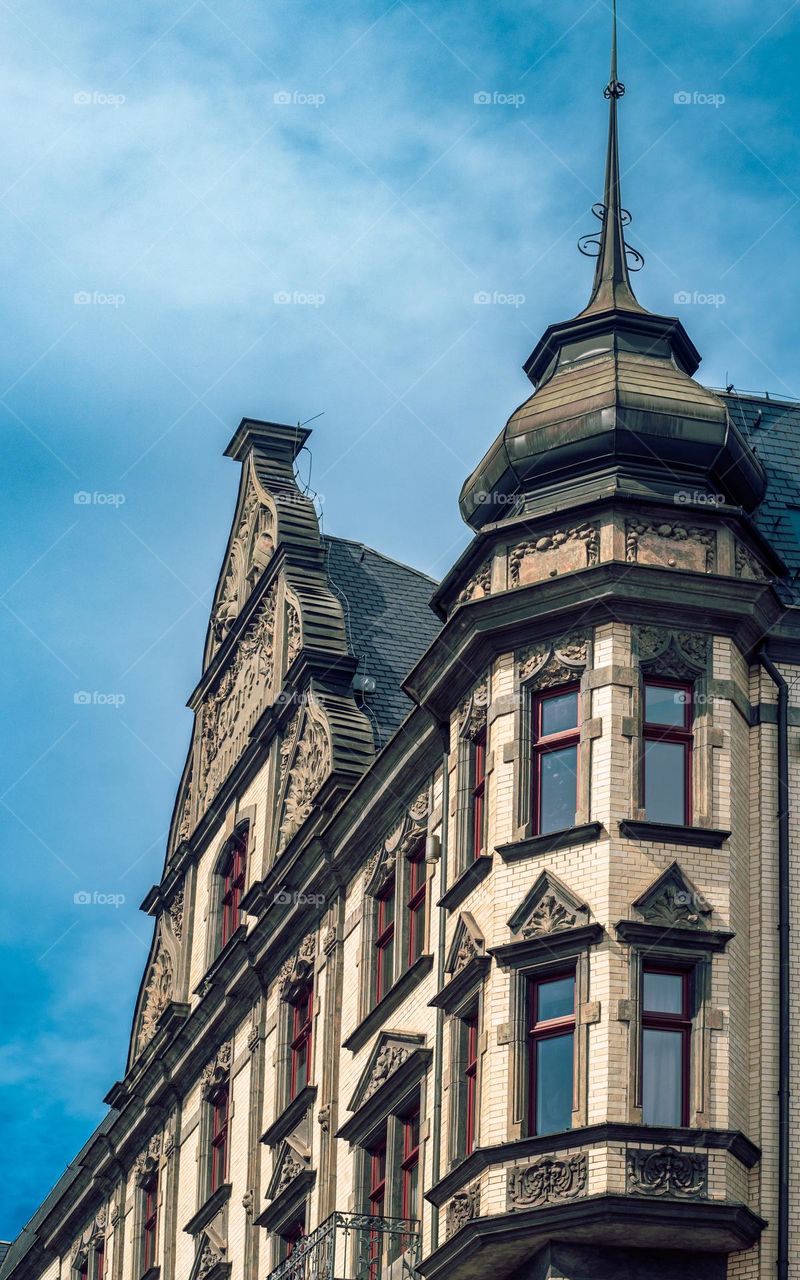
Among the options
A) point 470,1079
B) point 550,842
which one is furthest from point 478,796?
point 470,1079

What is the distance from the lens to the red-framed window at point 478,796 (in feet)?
118

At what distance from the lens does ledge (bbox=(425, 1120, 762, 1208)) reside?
31750mm

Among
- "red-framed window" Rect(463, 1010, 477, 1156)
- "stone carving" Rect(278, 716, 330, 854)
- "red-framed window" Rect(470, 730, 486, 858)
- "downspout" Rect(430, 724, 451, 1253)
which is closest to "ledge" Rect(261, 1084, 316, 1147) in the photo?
"stone carving" Rect(278, 716, 330, 854)

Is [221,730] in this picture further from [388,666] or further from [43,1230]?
[43,1230]

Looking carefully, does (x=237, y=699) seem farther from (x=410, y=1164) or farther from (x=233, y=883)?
(x=410, y=1164)

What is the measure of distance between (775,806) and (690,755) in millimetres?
1240

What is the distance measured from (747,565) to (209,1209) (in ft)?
54.1

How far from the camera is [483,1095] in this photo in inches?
1323

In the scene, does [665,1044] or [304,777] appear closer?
[665,1044]

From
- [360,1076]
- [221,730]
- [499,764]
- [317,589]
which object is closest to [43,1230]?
[221,730]

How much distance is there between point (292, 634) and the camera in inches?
1868

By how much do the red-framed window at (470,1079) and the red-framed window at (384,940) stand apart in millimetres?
4566

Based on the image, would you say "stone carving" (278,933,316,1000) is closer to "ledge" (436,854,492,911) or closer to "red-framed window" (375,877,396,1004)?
"red-framed window" (375,877,396,1004)

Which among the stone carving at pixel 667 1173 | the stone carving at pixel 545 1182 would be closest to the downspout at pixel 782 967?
the stone carving at pixel 667 1173
